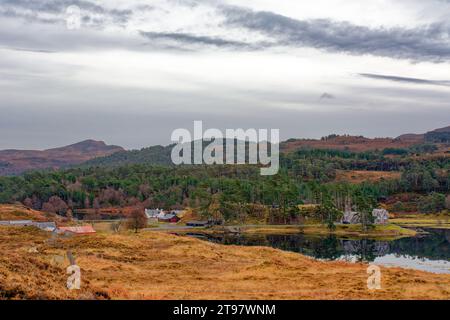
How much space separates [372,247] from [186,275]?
56111 millimetres

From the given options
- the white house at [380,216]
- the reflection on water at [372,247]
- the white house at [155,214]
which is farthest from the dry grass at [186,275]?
the white house at [155,214]

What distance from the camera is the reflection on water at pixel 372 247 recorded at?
7575cm

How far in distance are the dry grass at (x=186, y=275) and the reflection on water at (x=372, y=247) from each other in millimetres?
20047

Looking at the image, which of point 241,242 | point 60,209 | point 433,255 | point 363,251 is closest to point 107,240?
point 241,242

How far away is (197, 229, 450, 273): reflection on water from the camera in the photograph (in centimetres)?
7575

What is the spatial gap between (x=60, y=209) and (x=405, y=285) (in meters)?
144

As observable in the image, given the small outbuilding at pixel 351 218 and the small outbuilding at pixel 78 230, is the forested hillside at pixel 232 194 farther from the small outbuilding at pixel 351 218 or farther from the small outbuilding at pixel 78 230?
the small outbuilding at pixel 78 230

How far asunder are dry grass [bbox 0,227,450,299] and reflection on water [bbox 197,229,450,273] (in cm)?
2005

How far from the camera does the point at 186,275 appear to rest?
1813 inches

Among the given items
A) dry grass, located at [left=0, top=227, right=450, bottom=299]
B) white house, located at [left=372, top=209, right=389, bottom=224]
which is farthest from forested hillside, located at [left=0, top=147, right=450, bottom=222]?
dry grass, located at [left=0, top=227, right=450, bottom=299]

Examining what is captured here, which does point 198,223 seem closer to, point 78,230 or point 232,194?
point 232,194

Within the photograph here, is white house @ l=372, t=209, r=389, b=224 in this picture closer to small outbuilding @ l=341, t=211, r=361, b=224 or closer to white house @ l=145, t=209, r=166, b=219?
small outbuilding @ l=341, t=211, r=361, b=224

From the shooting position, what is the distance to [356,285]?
39.0 m

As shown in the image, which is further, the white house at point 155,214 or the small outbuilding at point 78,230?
the white house at point 155,214
